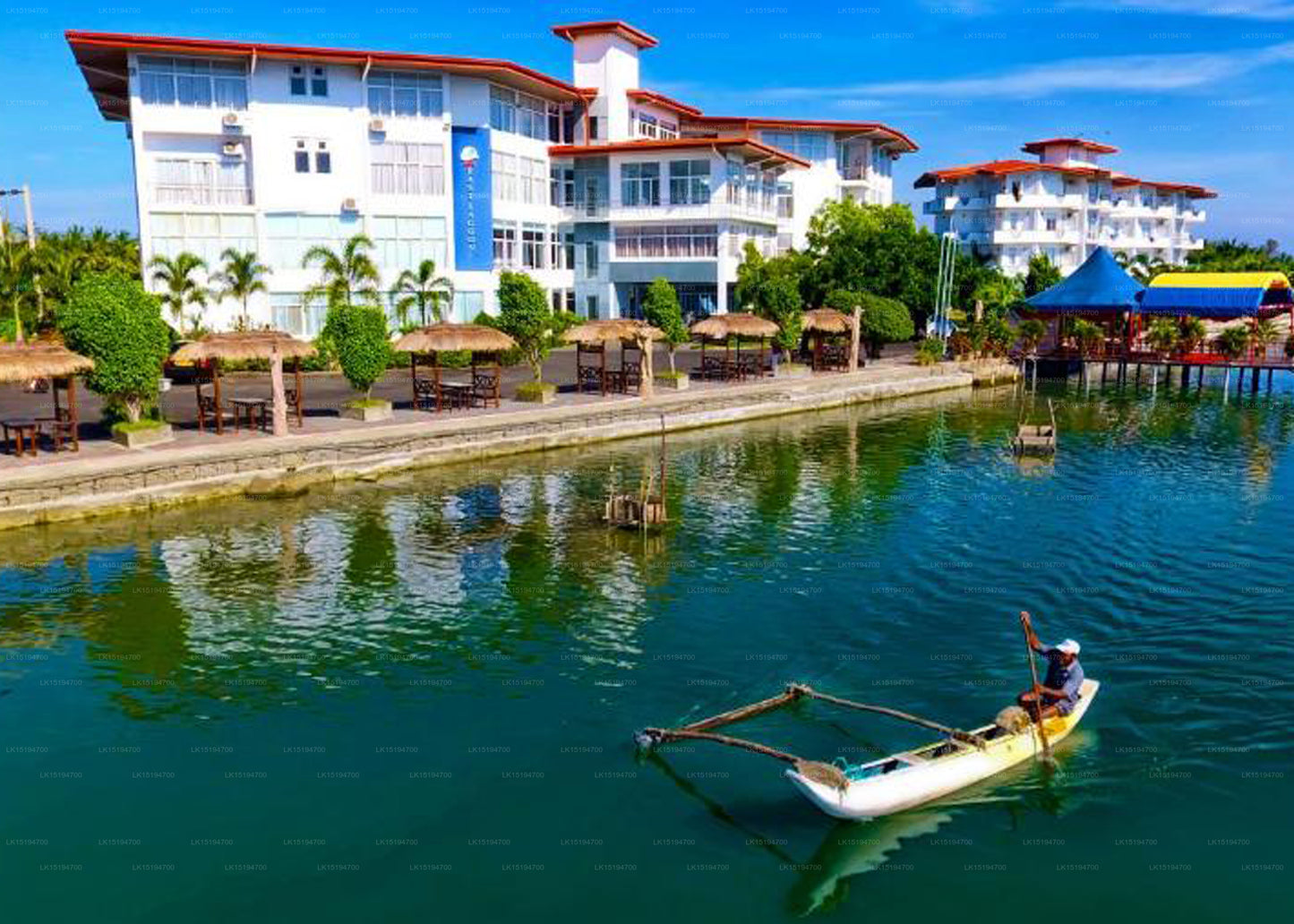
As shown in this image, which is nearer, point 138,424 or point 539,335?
point 138,424

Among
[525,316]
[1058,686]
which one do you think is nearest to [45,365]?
[525,316]

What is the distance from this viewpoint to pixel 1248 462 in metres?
33.8

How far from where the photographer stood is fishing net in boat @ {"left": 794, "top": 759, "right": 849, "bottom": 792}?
1214 centimetres

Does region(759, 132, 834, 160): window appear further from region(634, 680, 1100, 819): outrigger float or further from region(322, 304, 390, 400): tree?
region(634, 680, 1100, 819): outrigger float

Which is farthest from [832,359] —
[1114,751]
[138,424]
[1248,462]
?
[1114,751]

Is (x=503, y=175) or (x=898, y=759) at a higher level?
(x=503, y=175)

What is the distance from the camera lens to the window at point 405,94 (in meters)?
53.2

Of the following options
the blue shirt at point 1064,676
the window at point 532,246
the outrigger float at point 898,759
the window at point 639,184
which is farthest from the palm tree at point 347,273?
the blue shirt at point 1064,676

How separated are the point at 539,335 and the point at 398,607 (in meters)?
21.4

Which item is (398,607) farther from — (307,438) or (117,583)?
(307,438)

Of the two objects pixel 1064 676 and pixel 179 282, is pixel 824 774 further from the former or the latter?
pixel 179 282

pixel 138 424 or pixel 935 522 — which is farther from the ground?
pixel 138 424

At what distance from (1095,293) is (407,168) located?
1429 inches

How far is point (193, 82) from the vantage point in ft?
164
